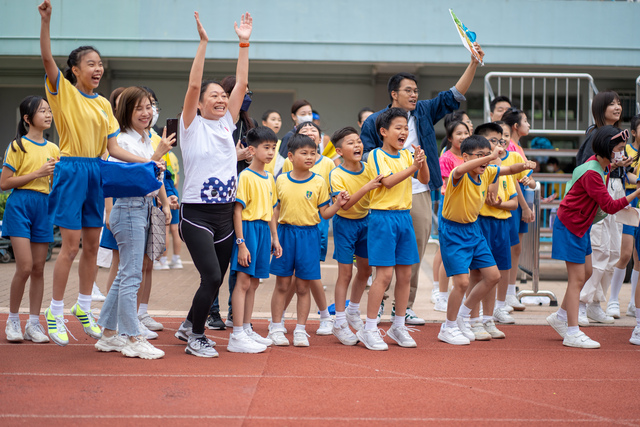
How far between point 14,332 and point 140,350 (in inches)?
46.9

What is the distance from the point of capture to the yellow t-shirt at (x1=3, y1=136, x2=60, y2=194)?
5.62m

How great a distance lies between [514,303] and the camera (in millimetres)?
7348

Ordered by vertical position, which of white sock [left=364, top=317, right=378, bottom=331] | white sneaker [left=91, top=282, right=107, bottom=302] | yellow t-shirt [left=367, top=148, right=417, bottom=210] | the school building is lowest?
white sneaker [left=91, top=282, right=107, bottom=302]

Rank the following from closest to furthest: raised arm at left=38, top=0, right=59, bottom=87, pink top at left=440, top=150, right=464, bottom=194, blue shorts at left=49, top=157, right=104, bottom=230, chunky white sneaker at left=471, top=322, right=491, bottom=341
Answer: raised arm at left=38, top=0, right=59, bottom=87
blue shorts at left=49, top=157, right=104, bottom=230
chunky white sneaker at left=471, top=322, right=491, bottom=341
pink top at left=440, top=150, right=464, bottom=194

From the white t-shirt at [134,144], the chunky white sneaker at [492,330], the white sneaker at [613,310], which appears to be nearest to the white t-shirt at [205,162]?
the white t-shirt at [134,144]

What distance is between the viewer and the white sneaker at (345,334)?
224 inches

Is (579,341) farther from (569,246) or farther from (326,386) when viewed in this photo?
(326,386)

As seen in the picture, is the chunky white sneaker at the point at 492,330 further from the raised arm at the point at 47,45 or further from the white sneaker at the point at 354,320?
the raised arm at the point at 47,45

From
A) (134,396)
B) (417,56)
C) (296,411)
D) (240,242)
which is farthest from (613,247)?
(417,56)

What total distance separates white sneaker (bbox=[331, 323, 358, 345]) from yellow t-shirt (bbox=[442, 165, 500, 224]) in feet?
4.01

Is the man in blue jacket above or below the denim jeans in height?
above

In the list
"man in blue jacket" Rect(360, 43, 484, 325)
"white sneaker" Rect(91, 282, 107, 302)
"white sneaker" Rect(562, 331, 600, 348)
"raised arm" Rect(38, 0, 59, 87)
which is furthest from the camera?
"white sneaker" Rect(91, 282, 107, 302)

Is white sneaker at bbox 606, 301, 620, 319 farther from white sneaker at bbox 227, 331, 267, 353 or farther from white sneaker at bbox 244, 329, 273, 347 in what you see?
white sneaker at bbox 227, 331, 267, 353

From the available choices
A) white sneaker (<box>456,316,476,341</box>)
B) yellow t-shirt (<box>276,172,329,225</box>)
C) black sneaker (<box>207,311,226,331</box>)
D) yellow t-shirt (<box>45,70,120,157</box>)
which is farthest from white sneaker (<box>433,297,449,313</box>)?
yellow t-shirt (<box>45,70,120,157</box>)
